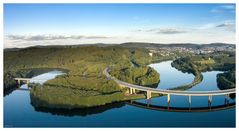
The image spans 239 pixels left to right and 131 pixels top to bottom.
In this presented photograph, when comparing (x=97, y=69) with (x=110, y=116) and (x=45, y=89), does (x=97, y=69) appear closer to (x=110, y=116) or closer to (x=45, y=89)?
(x=45, y=89)

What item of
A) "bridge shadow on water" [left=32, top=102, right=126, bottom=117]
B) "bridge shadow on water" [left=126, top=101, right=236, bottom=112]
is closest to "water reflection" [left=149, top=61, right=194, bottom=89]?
"bridge shadow on water" [left=126, top=101, right=236, bottom=112]

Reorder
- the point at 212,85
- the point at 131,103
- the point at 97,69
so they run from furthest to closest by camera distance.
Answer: the point at 97,69, the point at 212,85, the point at 131,103

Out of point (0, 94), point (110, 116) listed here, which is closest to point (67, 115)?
point (110, 116)

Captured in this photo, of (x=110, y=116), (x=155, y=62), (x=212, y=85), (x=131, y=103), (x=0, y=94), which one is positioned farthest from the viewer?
(x=155, y=62)

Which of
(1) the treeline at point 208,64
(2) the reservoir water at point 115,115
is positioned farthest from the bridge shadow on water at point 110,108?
(1) the treeline at point 208,64

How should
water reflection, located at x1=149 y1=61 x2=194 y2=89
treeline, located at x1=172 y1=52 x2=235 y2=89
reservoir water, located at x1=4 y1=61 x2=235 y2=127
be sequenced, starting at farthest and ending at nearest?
treeline, located at x1=172 y1=52 x2=235 y2=89 < water reflection, located at x1=149 y1=61 x2=194 y2=89 < reservoir water, located at x1=4 y1=61 x2=235 y2=127

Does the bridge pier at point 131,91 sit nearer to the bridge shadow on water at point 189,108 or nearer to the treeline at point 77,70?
the treeline at point 77,70

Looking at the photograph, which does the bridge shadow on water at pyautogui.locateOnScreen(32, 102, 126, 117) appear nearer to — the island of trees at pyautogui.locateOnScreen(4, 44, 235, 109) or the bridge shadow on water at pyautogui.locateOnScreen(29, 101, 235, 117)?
the bridge shadow on water at pyautogui.locateOnScreen(29, 101, 235, 117)

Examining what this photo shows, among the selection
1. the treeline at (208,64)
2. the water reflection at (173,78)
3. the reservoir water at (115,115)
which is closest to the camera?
the reservoir water at (115,115)

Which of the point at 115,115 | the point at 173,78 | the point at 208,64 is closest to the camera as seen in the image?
the point at 115,115

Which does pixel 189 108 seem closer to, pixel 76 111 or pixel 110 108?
pixel 110 108

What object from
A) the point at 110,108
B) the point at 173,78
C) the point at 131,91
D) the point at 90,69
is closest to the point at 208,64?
the point at 173,78
